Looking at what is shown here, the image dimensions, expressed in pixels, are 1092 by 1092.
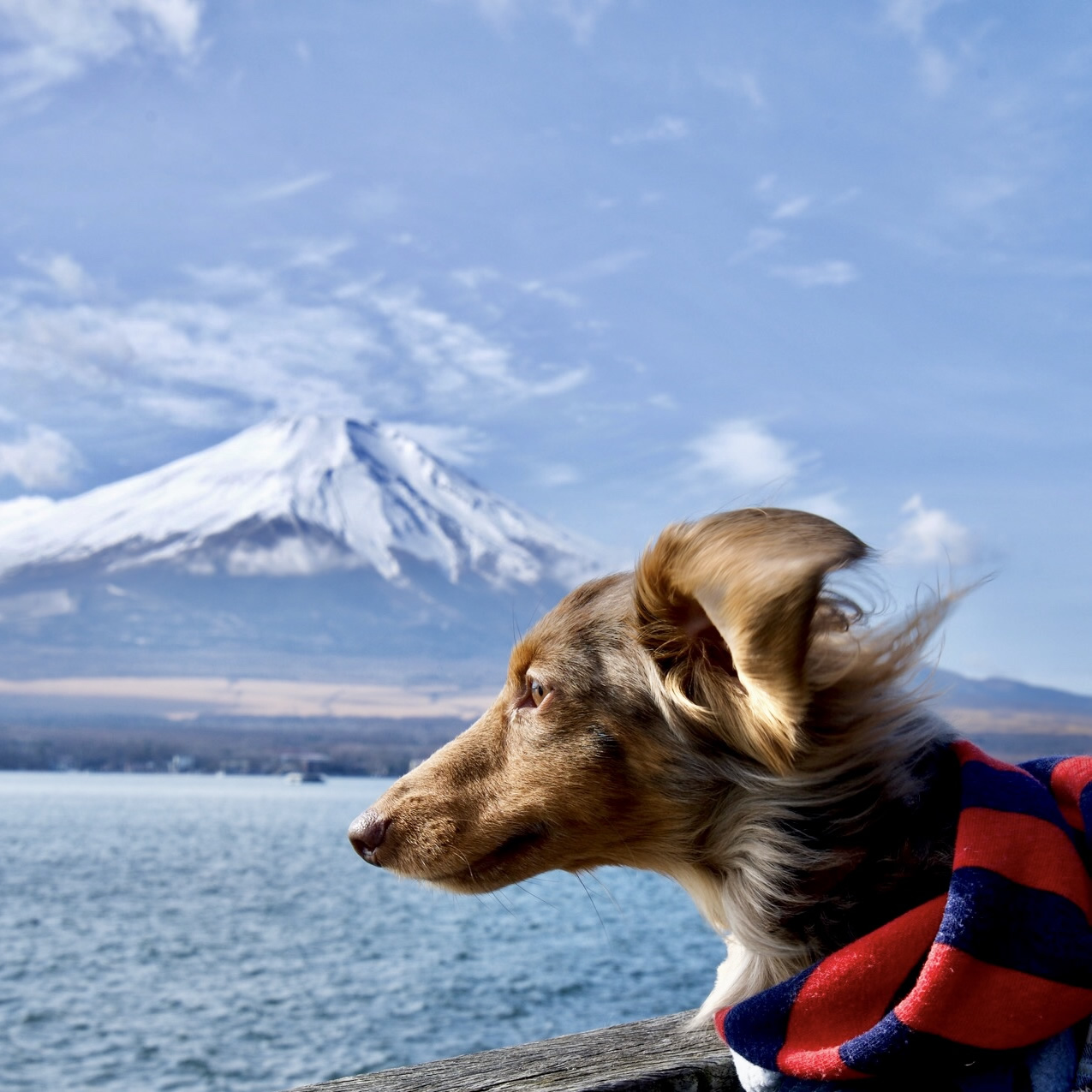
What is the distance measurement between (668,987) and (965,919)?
58259 mm

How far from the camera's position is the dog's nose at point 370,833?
9.43 ft

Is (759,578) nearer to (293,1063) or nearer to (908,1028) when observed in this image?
(908,1028)

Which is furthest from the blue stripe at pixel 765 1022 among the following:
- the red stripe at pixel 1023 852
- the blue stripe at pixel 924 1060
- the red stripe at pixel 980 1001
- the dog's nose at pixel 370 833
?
the dog's nose at pixel 370 833

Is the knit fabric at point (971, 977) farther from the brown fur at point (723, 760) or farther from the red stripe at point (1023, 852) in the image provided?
the brown fur at point (723, 760)

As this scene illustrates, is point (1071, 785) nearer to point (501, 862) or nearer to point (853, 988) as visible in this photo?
point (853, 988)

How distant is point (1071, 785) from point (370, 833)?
1.68m

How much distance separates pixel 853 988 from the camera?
2086 millimetres

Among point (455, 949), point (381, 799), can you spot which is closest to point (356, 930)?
point (455, 949)

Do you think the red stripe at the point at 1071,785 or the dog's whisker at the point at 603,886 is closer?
the red stripe at the point at 1071,785

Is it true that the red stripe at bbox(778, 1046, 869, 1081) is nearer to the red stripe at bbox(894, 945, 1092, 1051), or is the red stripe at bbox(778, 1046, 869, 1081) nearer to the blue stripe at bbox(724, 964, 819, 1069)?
the blue stripe at bbox(724, 964, 819, 1069)

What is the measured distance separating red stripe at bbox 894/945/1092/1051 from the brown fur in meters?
0.26

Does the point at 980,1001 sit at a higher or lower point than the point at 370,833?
lower

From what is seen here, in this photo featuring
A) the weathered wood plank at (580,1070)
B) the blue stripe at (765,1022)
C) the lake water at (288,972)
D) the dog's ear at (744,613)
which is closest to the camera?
the dog's ear at (744,613)

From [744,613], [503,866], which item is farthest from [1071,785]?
[503,866]
